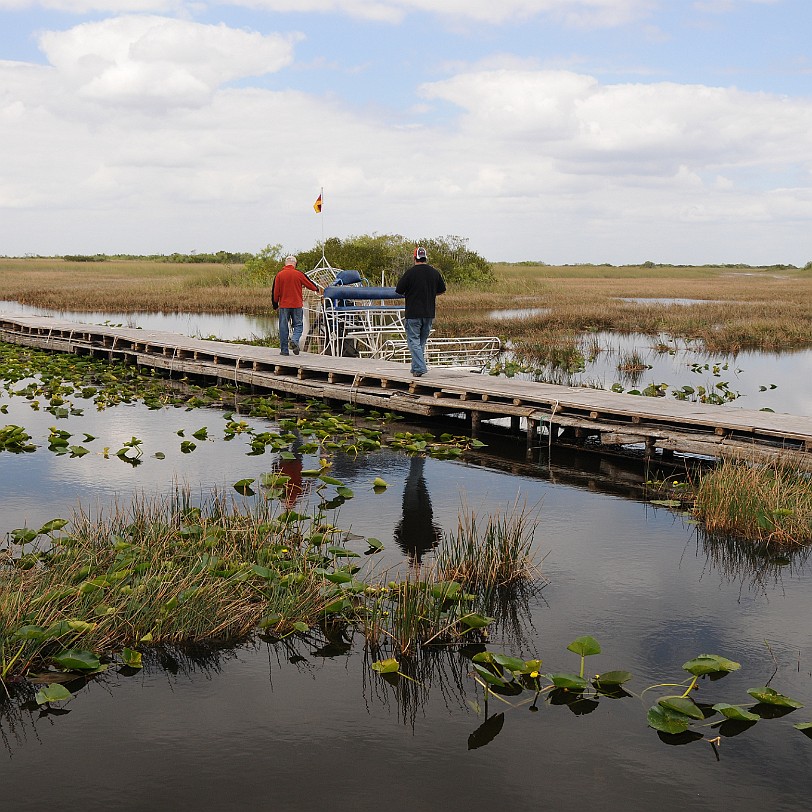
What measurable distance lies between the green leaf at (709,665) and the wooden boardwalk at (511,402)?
5.60 metres

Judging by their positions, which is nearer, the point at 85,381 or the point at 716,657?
the point at 716,657

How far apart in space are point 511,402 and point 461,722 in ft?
32.0

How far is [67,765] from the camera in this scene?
5.55 metres

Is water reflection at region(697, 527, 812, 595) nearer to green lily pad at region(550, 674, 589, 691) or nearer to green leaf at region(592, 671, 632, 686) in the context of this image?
green leaf at region(592, 671, 632, 686)

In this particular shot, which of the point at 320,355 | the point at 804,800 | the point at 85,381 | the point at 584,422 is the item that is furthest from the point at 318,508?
the point at 85,381

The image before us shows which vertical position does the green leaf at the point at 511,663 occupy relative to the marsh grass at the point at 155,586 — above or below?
below

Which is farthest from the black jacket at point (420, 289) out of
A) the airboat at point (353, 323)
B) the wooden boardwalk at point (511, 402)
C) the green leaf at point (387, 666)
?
the green leaf at point (387, 666)

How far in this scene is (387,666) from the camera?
6586 mm

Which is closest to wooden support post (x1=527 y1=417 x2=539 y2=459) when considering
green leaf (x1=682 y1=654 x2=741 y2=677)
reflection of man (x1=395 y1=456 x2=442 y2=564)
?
reflection of man (x1=395 y1=456 x2=442 y2=564)

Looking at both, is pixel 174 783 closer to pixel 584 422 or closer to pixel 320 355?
pixel 584 422

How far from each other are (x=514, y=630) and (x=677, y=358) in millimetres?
21280

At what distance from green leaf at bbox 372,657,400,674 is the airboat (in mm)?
13897

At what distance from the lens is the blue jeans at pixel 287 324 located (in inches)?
775

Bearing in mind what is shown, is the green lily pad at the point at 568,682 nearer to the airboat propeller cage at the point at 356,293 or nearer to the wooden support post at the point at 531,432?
the wooden support post at the point at 531,432
